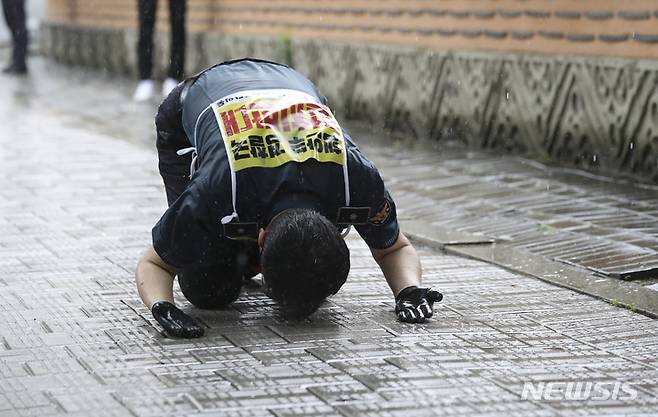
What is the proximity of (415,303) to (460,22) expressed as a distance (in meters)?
6.48

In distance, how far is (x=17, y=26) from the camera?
685 inches

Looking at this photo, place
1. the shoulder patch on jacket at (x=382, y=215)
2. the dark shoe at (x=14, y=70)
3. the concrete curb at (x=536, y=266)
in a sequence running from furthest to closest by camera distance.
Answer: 1. the dark shoe at (x=14, y=70)
2. the concrete curb at (x=536, y=266)
3. the shoulder patch on jacket at (x=382, y=215)

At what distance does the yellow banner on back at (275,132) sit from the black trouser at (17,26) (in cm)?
1322

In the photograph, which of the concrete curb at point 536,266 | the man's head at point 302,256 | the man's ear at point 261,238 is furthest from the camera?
the concrete curb at point 536,266

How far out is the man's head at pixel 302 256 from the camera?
4.44m

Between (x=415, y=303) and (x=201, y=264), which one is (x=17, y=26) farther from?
(x=415, y=303)

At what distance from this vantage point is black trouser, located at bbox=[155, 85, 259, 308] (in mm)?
5027

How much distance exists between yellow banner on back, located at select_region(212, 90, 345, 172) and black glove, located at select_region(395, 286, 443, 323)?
71 cm

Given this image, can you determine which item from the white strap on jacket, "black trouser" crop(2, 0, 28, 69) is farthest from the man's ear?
"black trouser" crop(2, 0, 28, 69)

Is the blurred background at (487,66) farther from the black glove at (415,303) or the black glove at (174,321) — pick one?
the black glove at (174,321)

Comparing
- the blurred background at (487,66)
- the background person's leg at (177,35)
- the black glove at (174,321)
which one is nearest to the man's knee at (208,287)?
the black glove at (174,321)

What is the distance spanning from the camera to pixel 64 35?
2153 centimetres

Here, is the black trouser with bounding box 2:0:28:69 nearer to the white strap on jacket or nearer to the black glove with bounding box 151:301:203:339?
the white strap on jacket

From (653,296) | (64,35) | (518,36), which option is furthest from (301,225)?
(64,35)
